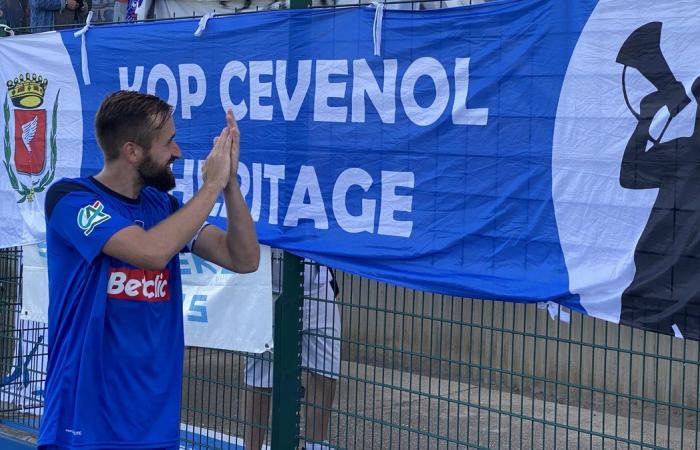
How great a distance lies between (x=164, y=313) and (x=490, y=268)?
4.52 feet

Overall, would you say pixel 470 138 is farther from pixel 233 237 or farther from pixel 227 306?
pixel 227 306

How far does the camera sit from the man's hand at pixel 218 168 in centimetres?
354

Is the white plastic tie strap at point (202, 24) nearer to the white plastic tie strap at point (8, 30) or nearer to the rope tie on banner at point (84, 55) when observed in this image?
the rope tie on banner at point (84, 55)

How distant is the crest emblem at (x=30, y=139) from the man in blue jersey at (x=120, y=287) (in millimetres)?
2917

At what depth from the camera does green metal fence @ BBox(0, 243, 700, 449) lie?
449 cm

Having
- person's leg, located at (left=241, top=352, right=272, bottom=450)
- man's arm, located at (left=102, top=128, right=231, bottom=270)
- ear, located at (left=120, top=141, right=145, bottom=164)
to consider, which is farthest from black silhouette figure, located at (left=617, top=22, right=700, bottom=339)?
person's leg, located at (left=241, top=352, right=272, bottom=450)

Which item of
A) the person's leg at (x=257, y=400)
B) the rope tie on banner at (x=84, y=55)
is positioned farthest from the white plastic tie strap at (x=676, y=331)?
the rope tie on banner at (x=84, y=55)

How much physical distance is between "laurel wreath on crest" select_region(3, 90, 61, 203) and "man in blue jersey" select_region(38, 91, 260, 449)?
9.43ft

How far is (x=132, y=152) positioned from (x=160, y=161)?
A: 0.10 metres

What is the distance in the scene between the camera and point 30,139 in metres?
6.62

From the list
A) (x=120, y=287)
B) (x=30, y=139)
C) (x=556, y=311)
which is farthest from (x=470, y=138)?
(x=30, y=139)

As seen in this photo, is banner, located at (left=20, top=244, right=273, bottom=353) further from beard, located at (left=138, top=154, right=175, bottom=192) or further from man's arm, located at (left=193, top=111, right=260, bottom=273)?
beard, located at (left=138, top=154, right=175, bottom=192)

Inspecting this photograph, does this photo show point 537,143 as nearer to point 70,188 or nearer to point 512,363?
point 512,363

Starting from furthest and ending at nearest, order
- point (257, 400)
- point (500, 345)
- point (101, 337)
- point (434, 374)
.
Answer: point (500, 345), point (257, 400), point (434, 374), point (101, 337)
